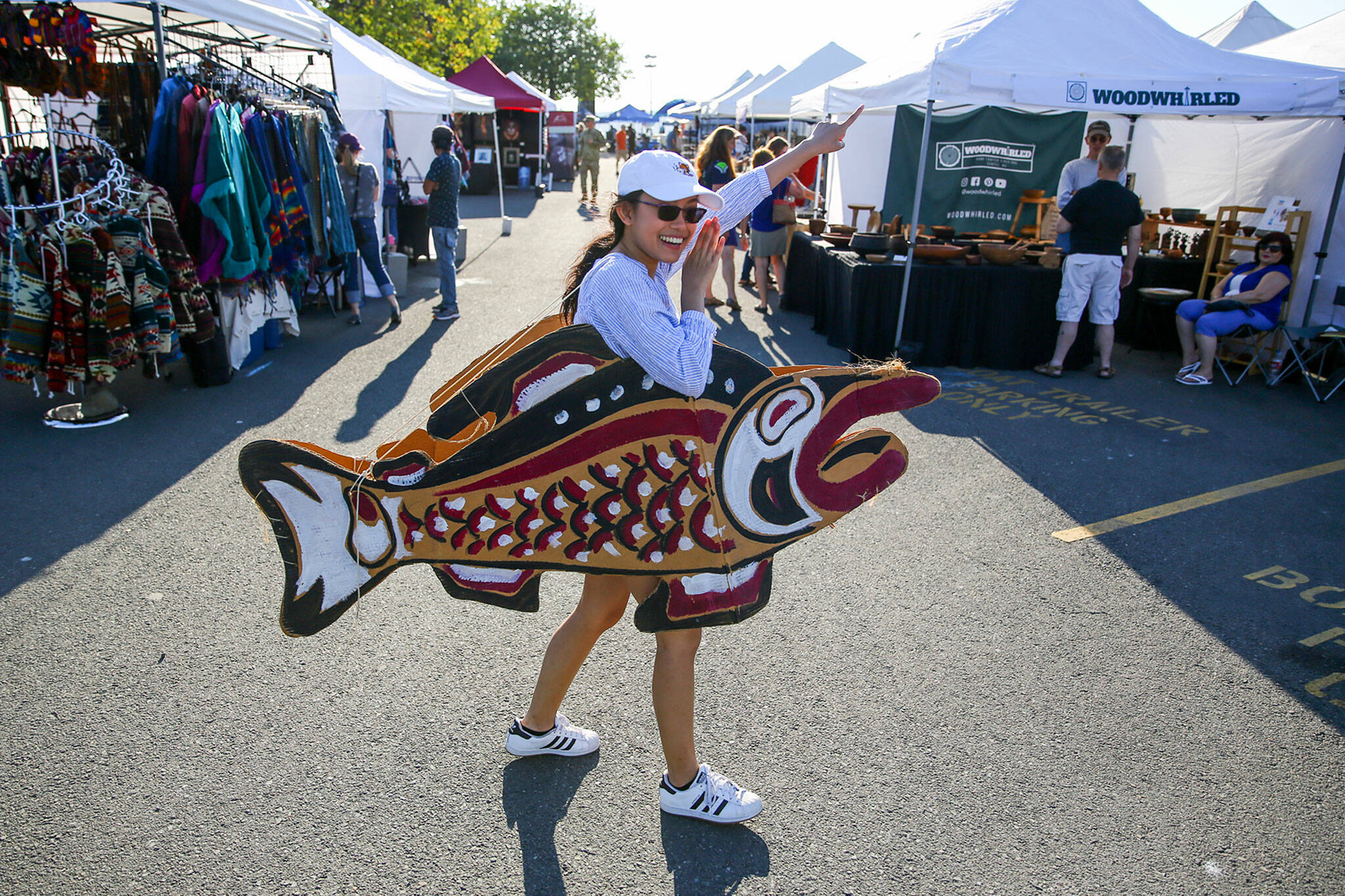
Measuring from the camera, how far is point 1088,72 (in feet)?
21.2

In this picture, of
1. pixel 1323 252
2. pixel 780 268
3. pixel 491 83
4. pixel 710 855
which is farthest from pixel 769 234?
pixel 491 83

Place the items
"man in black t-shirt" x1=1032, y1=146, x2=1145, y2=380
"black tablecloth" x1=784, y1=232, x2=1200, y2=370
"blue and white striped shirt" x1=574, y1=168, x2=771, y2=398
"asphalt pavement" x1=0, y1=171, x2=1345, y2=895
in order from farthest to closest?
1. "black tablecloth" x1=784, y1=232, x2=1200, y2=370
2. "man in black t-shirt" x1=1032, y1=146, x2=1145, y2=380
3. "asphalt pavement" x1=0, y1=171, x2=1345, y2=895
4. "blue and white striped shirt" x1=574, y1=168, x2=771, y2=398

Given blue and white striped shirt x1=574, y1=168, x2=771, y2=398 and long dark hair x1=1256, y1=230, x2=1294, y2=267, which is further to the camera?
long dark hair x1=1256, y1=230, x2=1294, y2=267

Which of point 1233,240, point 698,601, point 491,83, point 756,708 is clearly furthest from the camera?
point 491,83

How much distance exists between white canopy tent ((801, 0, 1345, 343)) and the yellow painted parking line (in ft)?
9.64

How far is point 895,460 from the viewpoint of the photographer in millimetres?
2105

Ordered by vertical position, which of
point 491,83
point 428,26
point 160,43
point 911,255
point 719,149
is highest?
point 428,26

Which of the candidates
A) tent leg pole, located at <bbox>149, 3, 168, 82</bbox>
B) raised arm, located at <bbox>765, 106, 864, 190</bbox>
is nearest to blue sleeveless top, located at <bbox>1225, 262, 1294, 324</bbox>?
raised arm, located at <bbox>765, 106, 864, 190</bbox>

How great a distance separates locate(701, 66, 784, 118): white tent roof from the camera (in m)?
18.4

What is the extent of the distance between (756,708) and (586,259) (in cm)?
158

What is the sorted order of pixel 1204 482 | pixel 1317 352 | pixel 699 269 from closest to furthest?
pixel 699 269, pixel 1204 482, pixel 1317 352

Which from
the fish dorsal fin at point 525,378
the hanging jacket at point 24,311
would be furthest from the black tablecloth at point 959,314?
the hanging jacket at point 24,311

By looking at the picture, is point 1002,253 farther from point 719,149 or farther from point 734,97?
point 734,97

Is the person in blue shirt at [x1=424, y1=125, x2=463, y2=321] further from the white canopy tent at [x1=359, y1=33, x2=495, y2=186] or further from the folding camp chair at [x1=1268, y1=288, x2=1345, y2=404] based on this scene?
the folding camp chair at [x1=1268, y1=288, x2=1345, y2=404]
